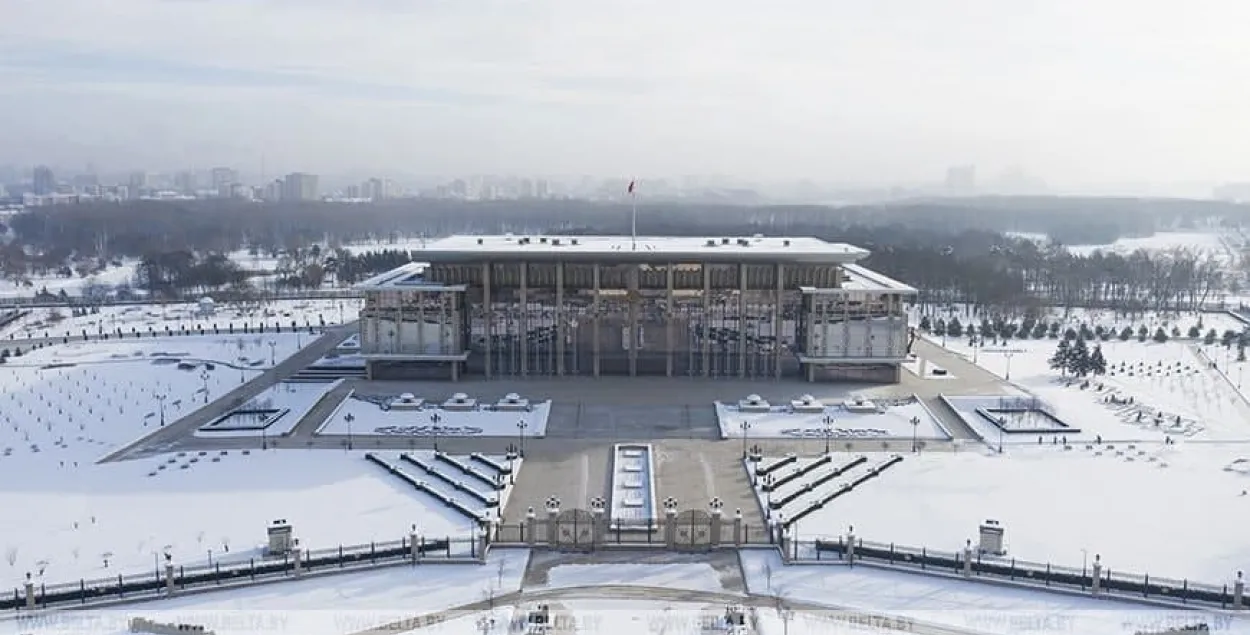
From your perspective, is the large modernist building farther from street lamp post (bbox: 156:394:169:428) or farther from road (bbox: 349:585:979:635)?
road (bbox: 349:585:979:635)

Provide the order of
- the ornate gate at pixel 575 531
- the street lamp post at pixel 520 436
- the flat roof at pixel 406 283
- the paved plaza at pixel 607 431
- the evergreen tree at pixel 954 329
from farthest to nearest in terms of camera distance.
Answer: the evergreen tree at pixel 954 329 < the flat roof at pixel 406 283 < the street lamp post at pixel 520 436 < the paved plaza at pixel 607 431 < the ornate gate at pixel 575 531

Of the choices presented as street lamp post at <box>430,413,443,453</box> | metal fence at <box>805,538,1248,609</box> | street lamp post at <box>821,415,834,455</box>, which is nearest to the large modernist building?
street lamp post at <box>821,415,834,455</box>

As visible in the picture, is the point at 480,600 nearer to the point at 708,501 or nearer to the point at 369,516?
the point at 369,516

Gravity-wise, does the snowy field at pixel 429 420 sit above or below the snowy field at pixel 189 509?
above

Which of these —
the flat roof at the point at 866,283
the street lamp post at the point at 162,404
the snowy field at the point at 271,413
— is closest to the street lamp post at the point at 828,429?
the flat roof at the point at 866,283

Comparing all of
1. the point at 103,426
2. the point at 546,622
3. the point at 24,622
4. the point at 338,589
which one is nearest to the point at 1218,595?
the point at 546,622

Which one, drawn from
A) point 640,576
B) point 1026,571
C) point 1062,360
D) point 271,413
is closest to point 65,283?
point 271,413

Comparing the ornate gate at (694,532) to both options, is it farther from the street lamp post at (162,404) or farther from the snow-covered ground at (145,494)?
the street lamp post at (162,404)
